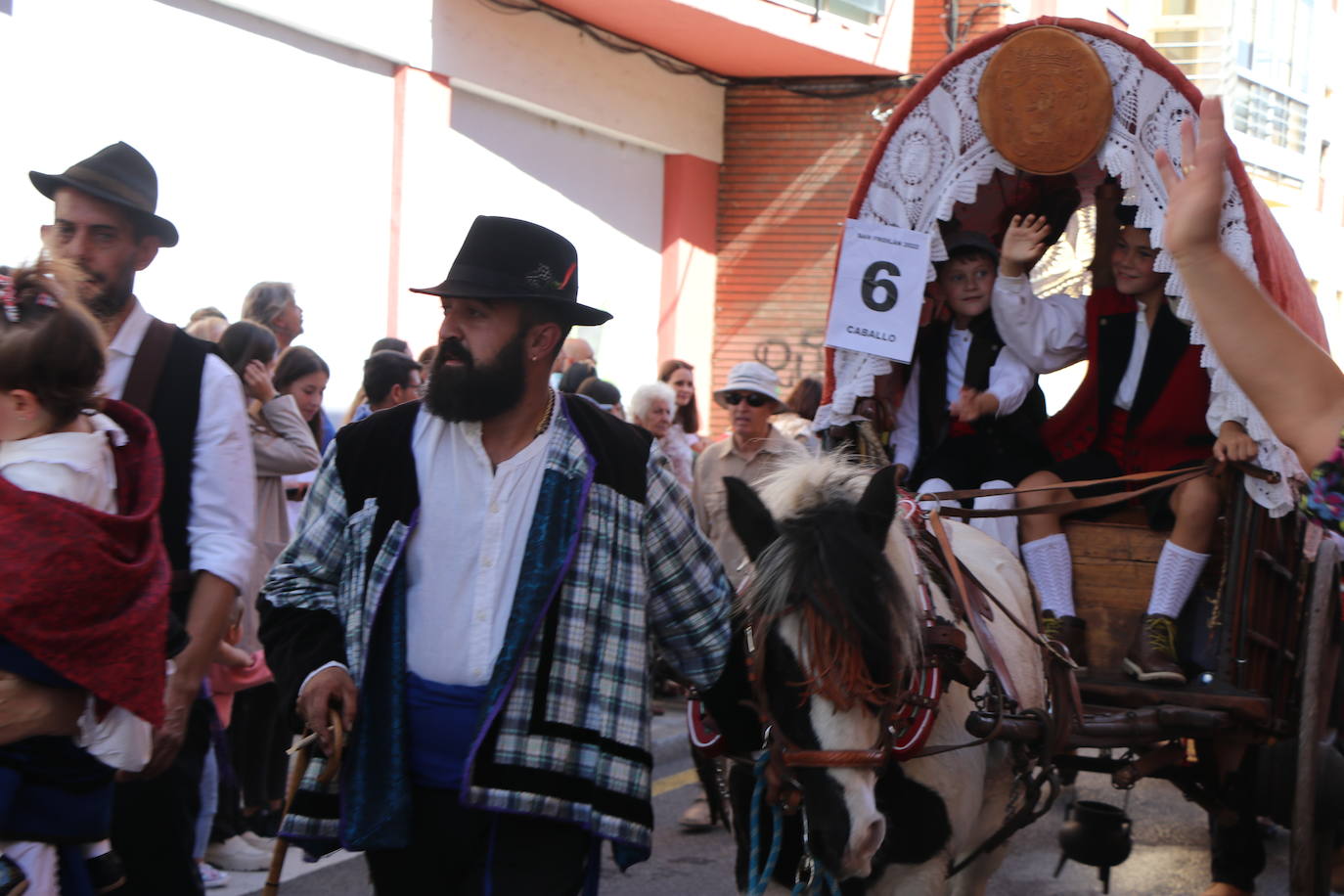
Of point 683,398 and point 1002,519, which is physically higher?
point 683,398

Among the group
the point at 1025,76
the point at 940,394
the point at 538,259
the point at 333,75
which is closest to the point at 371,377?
the point at 940,394

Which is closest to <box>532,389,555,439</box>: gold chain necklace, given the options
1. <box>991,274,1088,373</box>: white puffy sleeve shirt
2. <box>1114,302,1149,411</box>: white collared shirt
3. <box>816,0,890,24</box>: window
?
<box>991,274,1088,373</box>: white puffy sleeve shirt

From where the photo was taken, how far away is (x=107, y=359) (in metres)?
3.24

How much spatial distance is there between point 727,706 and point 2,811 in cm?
168

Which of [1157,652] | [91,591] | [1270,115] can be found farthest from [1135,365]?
[1270,115]

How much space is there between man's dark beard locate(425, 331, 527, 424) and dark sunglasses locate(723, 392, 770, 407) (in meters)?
5.04

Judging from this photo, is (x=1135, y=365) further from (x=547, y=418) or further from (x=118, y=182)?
(x=118, y=182)

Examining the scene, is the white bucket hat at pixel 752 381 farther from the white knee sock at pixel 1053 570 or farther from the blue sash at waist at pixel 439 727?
the blue sash at waist at pixel 439 727

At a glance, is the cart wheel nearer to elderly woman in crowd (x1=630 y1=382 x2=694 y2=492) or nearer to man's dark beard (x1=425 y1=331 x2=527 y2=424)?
man's dark beard (x1=425 y1=331 x2=527 y2=424)

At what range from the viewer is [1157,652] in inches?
201

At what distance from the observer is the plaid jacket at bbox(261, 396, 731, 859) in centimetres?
293

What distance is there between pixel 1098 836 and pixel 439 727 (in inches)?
128

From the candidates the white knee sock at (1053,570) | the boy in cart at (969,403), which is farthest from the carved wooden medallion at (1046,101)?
the white knee sock at (1053,570)

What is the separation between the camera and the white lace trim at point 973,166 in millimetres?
5043
